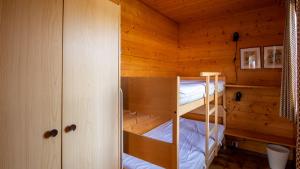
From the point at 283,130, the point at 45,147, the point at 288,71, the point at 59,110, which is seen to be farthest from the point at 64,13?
the point at 283,130

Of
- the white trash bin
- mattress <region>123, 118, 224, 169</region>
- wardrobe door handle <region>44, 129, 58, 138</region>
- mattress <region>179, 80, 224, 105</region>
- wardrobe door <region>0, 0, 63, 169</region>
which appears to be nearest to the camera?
wardrobe door <region>0, 0, 63, 169</region>

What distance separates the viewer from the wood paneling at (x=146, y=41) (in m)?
2.22

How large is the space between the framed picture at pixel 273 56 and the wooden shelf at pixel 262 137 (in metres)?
1.13

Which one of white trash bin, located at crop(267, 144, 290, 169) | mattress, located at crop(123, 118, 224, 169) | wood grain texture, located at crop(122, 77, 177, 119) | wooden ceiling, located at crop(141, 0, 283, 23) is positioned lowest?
white trash bin, located at crop(267, 144, 290, 169)

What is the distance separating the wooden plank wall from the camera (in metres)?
2.62

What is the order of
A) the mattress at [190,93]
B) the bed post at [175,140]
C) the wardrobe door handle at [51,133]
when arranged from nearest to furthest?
1. the wardrobe door handle at [51,133]
2. the bed post at [175,140]
3. the mattress at [190,93]

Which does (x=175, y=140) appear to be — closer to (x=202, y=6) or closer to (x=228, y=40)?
(x=202, y=6)

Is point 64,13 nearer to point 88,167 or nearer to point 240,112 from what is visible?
point 88,167

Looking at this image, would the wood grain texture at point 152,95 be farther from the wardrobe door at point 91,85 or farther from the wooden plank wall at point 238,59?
the wooden plank wall at point 238,59

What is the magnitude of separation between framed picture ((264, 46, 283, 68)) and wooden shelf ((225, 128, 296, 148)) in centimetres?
113

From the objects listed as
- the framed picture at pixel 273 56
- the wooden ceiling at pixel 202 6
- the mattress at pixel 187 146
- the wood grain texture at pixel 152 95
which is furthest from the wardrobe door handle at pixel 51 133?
the framed picture at pixel 273 56

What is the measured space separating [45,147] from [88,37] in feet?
2.16

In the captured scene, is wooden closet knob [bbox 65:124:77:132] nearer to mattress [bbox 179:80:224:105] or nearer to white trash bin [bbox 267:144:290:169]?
mattress [bbox 179:80:224:105]

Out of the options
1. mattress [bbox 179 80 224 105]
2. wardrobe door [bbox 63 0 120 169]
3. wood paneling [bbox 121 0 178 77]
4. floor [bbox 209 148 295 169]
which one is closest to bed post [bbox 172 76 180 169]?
mattress [bbox 179 80 224 105]
